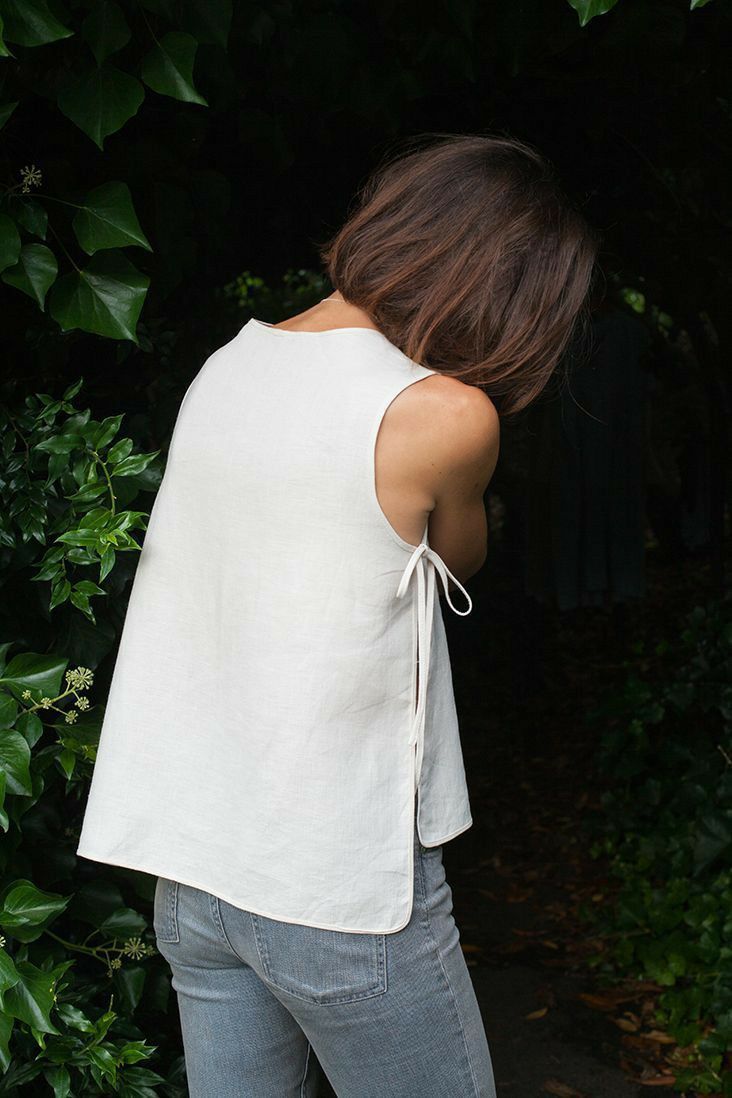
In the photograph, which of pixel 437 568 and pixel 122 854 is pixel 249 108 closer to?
pixel 437 568

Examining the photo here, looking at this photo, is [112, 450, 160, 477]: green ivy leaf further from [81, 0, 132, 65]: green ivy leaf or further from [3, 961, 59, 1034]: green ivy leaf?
[3, 961, 59, 1034]: green ivy leaf

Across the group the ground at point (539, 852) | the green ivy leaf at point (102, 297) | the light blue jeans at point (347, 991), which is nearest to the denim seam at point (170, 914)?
the light blue jeans at point (347, 991)

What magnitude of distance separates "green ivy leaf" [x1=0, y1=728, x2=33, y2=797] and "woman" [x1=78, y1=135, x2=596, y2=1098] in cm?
18

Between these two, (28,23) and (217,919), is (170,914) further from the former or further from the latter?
(28,23)

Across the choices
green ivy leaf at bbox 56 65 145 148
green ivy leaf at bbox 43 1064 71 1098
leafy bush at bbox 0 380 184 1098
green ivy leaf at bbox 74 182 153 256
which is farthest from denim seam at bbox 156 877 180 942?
green ivy leaf at bbox 56 65 145 148

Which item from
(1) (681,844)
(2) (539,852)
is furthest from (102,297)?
(2) (539,852)

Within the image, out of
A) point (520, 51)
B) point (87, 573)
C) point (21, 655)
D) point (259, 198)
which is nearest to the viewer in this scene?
point (21, 655)

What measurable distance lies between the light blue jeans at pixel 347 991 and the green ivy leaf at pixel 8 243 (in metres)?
0.85

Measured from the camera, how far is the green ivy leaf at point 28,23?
4.46ft

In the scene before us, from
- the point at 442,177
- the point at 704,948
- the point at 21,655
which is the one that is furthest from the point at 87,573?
the point at 704,948

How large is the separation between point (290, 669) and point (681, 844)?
288 centimetres

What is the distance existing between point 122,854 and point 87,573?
0.55 m

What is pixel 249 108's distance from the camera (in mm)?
2271

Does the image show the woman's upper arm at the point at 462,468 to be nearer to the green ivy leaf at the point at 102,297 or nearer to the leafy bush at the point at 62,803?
the leafy bush at the point at 62,803
